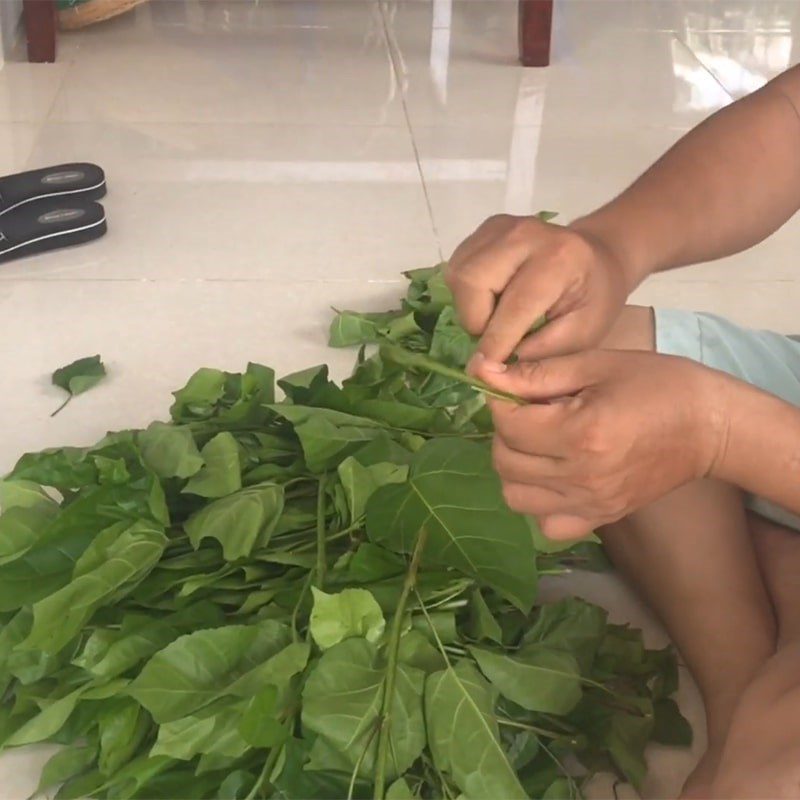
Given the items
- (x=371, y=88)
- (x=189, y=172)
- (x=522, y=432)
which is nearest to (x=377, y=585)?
(x=522, y=432)

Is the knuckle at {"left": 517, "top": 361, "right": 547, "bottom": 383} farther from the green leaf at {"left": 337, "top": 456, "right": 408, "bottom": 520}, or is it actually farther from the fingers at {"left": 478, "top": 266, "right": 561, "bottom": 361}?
the green leaf at {"left": 337, "top": 456, "right": 408, "bottom": 520}

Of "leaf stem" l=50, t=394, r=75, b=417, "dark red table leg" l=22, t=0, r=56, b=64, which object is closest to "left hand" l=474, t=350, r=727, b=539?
"leaf stem" l=50, t=394, r=75, b=417

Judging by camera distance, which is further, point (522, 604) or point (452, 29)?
point (452, 29)

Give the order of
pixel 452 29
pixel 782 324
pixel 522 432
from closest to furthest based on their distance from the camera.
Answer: pixel 522 432, pixel 782 324, pixel 452 29

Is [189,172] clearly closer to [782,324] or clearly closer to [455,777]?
[782,324]

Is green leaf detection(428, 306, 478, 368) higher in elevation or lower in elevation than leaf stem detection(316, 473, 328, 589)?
Answer: lower

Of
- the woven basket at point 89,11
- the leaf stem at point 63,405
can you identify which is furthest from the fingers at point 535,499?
the woven basket at point 89,11

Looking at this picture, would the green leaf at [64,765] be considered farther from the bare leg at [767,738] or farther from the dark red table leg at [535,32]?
the dark red table leg at [535,32]

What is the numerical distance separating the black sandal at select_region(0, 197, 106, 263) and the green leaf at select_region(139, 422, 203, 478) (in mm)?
448

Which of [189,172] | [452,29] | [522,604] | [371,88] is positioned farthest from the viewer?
[452,29]

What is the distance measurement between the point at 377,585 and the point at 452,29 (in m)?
1.48

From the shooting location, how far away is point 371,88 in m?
1.74

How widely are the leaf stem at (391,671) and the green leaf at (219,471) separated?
0.13 meters

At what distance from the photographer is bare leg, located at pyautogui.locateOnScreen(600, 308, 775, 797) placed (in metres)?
0.71
